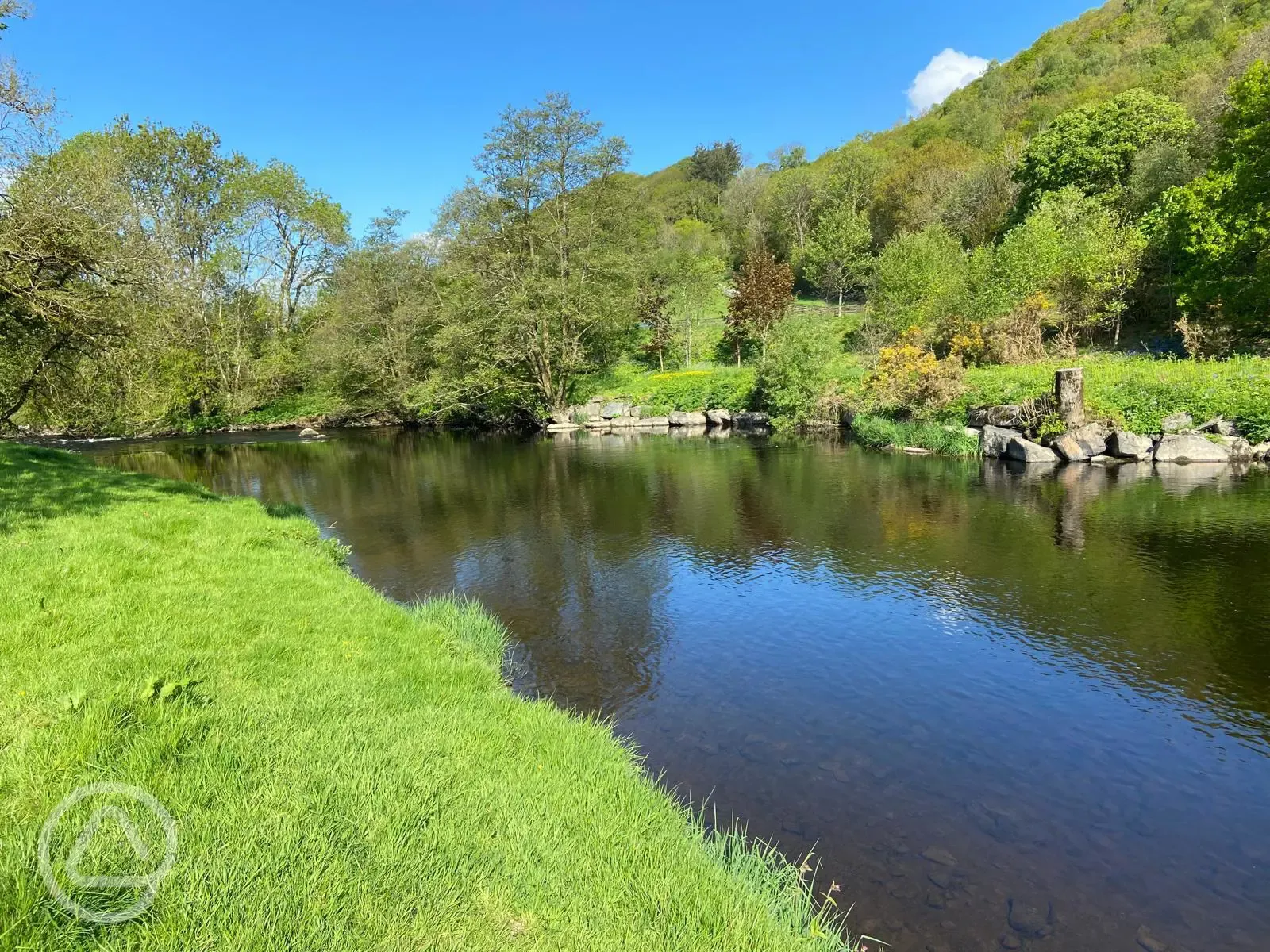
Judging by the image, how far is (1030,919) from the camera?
472 cm

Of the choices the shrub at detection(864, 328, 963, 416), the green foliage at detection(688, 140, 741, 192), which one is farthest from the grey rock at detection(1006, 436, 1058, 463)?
the green foliage at detection(688, 140, 741, 192)

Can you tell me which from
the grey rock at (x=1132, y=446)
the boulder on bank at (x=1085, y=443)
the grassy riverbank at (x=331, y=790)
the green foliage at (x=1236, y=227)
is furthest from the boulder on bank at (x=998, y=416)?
the grassy riverbank at (x=331, y=790)

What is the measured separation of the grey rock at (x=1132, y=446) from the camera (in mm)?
21656

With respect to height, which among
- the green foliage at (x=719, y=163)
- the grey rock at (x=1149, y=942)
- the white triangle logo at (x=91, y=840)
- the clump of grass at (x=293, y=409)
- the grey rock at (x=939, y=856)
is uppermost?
the green foliage at (x=719, y=163)

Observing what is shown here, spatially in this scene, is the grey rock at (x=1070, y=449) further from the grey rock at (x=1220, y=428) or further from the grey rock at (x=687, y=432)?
the grey rock at (x=687, y=432)

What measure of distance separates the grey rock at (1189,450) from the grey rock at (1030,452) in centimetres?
300

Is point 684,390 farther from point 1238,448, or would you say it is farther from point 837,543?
point 837,543

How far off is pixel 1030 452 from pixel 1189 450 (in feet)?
14.4

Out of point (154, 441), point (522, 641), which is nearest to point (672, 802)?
point (522, 641)

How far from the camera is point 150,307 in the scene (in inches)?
665

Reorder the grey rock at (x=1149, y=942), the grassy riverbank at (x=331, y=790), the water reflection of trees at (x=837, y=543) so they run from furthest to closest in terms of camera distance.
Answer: the water reflection of trees at (x=837, y=543) → the grey rock at (x=1149, y=942) → the grassy riverbank at (x=331, y=790)

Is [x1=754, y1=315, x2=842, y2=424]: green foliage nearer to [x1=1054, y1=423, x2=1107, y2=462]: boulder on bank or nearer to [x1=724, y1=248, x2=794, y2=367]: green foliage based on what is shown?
[x1=724, y1=248, x2=794, y2=367]: green foliage

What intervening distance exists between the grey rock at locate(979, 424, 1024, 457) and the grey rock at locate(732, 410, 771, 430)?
13.7 metres

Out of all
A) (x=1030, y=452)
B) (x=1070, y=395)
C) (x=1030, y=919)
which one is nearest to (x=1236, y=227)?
(x=1070, y=395)
